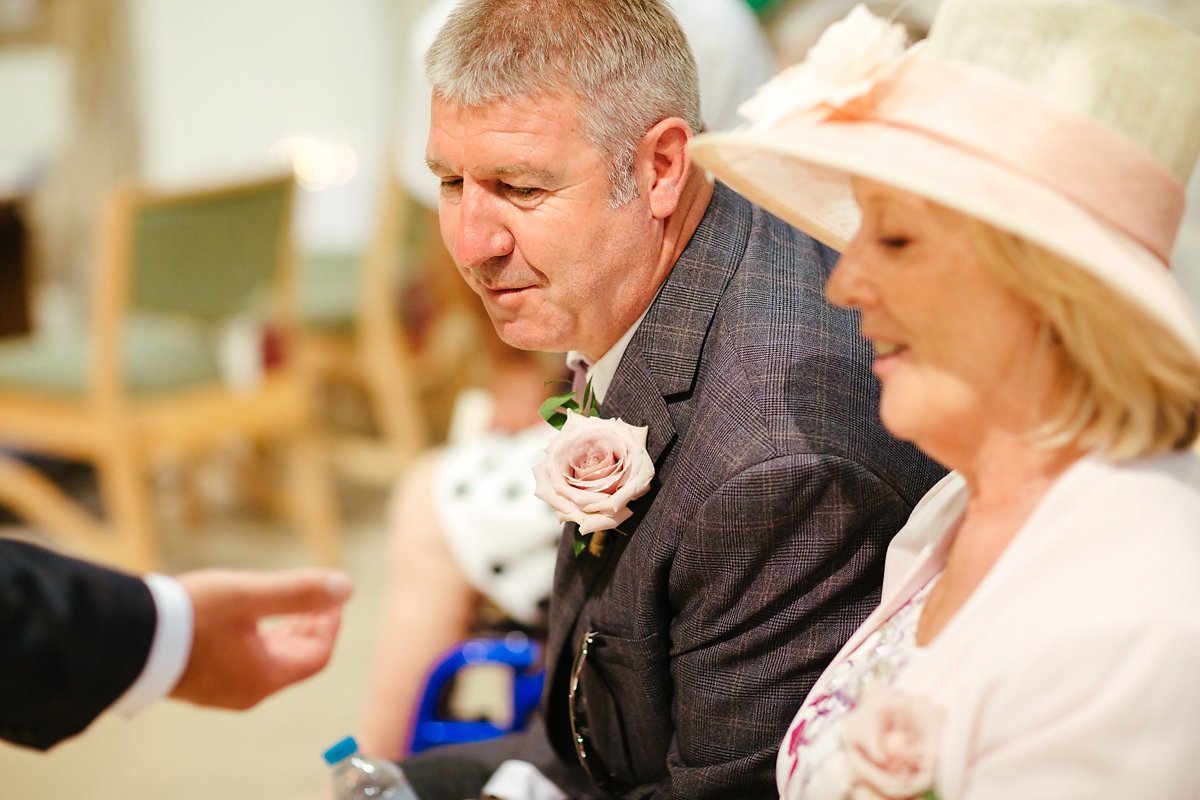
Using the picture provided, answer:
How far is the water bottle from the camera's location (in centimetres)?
173

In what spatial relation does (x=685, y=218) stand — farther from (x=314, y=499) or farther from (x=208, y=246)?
(x=314, y=499)

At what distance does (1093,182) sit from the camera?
992 mm

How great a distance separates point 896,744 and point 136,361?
3236mm

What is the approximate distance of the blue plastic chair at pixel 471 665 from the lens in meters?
2.08

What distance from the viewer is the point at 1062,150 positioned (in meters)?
1.00

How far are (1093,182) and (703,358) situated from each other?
55cm

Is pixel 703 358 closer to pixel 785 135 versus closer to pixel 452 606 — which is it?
pixel 785 135

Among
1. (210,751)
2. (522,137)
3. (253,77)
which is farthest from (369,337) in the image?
(522,137)

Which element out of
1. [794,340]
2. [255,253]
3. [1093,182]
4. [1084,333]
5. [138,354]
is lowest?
[138,354]

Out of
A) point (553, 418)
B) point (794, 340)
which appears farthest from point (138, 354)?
point (794, 340)

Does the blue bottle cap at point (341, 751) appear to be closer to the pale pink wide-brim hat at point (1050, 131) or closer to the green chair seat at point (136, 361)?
the pale pink wide-brim hat at point (1050, 131)

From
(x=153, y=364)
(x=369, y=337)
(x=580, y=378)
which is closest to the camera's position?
(x=580, y=378)

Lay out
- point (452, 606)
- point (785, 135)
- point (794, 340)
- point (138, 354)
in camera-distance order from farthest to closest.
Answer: point (138, 354), point (452, 606), point (794, 340), point (785, 135)

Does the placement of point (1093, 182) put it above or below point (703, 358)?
above
